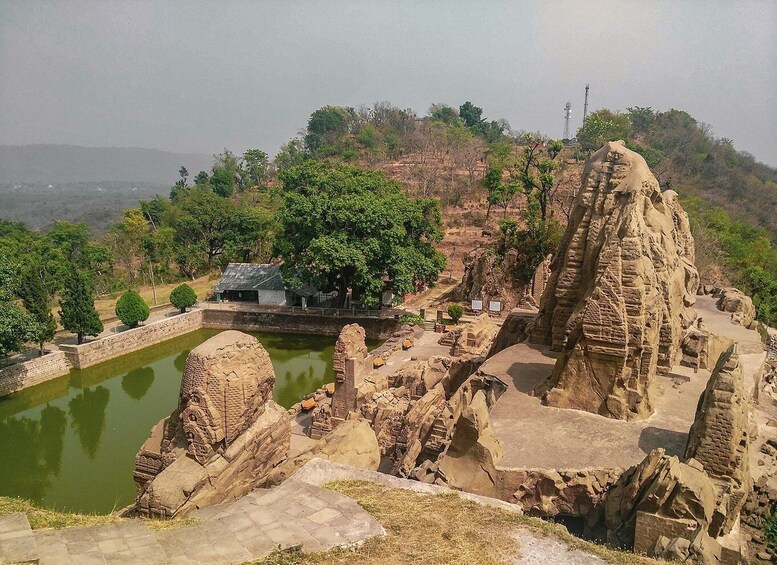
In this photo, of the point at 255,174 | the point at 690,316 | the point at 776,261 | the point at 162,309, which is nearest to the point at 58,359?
the point at 162,309

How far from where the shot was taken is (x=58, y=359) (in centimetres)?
2164

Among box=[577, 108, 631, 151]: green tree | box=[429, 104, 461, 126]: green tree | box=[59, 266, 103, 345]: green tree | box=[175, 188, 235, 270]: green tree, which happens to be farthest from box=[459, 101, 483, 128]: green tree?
box=[59, 266, 103, 345]: green tree

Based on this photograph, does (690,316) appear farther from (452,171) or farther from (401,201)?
(452,171)

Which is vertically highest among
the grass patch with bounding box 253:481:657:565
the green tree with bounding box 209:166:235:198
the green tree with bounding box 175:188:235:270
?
the green tree with bounding box 209:166:235:198

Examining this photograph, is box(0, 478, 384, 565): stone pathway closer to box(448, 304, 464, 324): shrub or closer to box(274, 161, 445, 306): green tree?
box(274, 161, 445, 306): green tree

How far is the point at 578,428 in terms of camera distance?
31.0 feet

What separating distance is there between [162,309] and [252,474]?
24292mm

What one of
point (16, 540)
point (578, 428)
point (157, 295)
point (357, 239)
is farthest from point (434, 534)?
point (157, 295)

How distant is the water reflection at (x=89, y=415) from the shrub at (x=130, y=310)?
177 inches

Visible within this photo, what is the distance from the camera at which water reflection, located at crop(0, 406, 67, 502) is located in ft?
46.2

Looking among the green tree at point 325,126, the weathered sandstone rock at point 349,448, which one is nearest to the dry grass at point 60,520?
the weathered sandstone rock at point 349,448

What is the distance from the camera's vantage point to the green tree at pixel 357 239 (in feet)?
79.9

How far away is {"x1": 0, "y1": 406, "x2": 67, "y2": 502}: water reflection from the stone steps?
32.6 feet

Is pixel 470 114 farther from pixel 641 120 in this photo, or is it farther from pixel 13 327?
pixel 13 327
